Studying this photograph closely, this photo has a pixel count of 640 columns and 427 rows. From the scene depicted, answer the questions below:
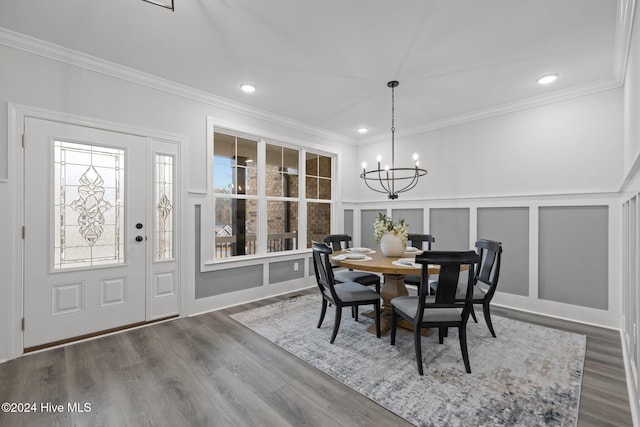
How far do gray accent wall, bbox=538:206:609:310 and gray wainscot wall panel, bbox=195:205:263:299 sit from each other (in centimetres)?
365

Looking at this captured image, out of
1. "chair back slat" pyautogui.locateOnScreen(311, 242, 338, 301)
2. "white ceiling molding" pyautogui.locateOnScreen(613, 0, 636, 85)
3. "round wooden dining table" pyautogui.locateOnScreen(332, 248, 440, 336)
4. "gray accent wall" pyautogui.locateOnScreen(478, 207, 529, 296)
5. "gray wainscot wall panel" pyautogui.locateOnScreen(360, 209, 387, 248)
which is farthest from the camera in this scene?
"gray wainscot wall panel" pyautogui.locateOnScreen(360, 209, 387, 248)

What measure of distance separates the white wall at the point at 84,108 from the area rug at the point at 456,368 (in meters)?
1.74

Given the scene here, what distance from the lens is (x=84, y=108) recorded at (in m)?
2.70

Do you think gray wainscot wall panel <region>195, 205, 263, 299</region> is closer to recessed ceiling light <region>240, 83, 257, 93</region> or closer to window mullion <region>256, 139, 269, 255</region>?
→ window mullion <region>256, 139, 269, 255</region>

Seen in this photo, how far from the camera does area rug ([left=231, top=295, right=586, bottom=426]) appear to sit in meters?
1.75

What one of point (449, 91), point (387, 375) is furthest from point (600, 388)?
point (449, 91)

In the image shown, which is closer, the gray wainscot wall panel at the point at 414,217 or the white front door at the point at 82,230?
the white front door at the point at 82,230

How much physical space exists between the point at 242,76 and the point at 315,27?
1.13 meters

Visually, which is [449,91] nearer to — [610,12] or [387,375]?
[610,12]

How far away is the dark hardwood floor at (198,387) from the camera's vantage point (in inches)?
67.0

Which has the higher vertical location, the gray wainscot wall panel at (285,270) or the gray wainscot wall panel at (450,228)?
the gray wainscot wall panel at (450,228)

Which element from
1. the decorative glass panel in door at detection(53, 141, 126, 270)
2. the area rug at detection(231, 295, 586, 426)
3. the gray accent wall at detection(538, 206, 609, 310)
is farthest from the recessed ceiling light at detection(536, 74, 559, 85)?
the decorative glass panel in door at detection(53, 141, 126, 270)

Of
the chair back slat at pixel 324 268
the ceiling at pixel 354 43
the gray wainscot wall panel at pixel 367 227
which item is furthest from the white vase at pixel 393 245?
the gray wainscot wall panel at pixel 367 227

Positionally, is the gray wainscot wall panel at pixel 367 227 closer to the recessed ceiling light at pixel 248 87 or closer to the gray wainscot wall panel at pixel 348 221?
the gray wainscot wall panel at pixel 348 221
